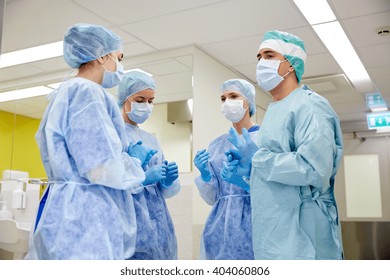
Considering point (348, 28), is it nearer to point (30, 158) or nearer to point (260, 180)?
point (260, 180)

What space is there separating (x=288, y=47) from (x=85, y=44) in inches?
33.0

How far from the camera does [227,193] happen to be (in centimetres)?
216

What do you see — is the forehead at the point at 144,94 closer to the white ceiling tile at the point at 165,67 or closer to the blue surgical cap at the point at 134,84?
the blue surgical cap at the point at 134,84

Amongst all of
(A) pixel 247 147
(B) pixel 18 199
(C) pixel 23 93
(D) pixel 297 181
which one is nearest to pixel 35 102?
(C) pixel 23 93

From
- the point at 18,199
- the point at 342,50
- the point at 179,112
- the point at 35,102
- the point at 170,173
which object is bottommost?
the point at 18,199

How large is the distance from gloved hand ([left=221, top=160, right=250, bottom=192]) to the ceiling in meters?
1.37

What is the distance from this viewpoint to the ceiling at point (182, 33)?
2.88 meters

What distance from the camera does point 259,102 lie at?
3.91 m

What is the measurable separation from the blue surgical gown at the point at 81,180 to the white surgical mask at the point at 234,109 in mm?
878

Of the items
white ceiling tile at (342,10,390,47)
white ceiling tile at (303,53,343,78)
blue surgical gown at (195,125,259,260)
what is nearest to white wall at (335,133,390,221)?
white ceiling tile at (303,53,343,78)

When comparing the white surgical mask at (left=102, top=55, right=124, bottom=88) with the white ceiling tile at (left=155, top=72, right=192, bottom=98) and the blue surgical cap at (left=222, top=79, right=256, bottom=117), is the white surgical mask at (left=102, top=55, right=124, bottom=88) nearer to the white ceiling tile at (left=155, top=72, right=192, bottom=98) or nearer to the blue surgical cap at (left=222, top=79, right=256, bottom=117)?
the blue surgical cap at (left=222, top=79, right=256, bottom=117)

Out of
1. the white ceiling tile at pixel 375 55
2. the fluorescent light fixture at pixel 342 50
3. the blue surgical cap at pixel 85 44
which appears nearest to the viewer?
the blue surgical cap at pixel 85 44

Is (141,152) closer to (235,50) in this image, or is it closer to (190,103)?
(190,103)

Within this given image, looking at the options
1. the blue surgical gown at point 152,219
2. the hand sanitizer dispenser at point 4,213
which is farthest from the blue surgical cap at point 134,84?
the hand sanitizer dispenser at point 4,213
